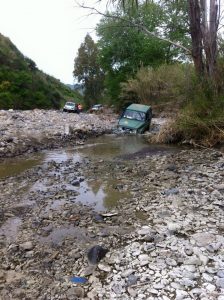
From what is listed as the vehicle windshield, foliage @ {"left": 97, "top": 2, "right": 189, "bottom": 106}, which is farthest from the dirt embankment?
foliage @ {"left": 97, "top": 2, "right": 189, "bottom": 106}

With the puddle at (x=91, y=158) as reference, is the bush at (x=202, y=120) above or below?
above

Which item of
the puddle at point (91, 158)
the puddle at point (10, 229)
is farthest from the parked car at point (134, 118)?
the puddle at point (10, 229)

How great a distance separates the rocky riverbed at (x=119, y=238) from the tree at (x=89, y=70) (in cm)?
4700

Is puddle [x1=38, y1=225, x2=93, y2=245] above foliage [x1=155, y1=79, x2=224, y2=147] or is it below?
below

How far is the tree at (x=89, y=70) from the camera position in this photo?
54.4 metres

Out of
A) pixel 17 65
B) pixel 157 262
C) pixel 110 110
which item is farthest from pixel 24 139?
pixel 17 65

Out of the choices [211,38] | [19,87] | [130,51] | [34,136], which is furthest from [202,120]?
[19,87]

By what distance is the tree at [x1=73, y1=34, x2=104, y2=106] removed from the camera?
54375 mm

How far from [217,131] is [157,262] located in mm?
9005

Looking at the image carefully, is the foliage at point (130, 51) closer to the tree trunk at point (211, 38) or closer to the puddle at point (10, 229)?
the tree trunk at point (211, 38)

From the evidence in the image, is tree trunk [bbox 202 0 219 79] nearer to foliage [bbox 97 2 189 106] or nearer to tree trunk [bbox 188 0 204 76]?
tree trunk [bbox 188 0 204 76]

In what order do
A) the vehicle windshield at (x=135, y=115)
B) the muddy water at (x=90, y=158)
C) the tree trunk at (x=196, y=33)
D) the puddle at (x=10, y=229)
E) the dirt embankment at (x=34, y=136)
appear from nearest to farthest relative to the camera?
1. the puddle at (x=10, y=229)
2. the muddy water at (x=90, y=158)
3. the dirt embankment at (x=34, y=136)
4. the tree trunk at (x=196, y=33)
5. the vehicle windshield at (x=135, y=115)

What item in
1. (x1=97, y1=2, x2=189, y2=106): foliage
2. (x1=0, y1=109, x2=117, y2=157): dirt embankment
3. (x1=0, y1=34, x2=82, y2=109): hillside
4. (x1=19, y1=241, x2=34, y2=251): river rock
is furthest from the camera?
(x1=0, y1=34, x2=82, y2=109): hillside

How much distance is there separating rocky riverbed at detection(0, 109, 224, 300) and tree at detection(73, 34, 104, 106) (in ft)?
154
